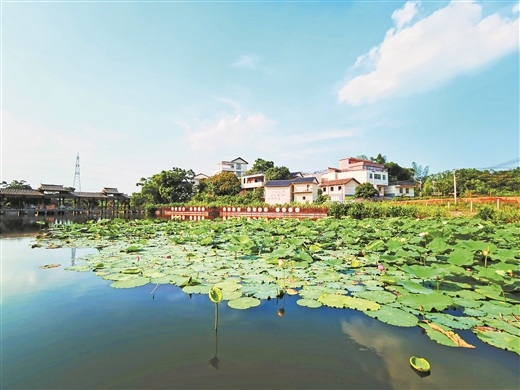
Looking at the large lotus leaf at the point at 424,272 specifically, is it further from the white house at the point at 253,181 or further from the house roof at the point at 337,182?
the white house at the point at 253,181

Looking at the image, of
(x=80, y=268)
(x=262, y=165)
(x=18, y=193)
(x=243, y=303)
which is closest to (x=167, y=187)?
(x=18, y=193)

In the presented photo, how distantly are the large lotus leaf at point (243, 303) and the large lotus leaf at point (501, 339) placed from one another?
68.4 inches

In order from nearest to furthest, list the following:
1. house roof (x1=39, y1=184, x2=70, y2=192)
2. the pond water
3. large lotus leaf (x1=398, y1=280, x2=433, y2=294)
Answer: the pond water → large lotus leaf (x1=398, y1=280, x2=433, y2=294) → house roof (x1=39, y1=184, x2=70, y2=192)

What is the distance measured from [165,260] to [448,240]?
192 inches

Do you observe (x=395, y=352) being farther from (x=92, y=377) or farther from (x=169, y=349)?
(x=92, y=377)

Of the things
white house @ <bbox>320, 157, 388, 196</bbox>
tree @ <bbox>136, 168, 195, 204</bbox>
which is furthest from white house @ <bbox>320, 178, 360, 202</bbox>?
tree @ <bbox>136, 168, 195, 204</bbox>

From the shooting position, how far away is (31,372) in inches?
65.1

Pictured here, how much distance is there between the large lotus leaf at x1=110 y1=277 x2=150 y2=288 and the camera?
2945 mm

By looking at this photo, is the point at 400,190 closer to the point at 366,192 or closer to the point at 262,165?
the point at 366,192

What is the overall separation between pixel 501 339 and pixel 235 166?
172ft

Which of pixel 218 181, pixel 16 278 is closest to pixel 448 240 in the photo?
pixel 16 278

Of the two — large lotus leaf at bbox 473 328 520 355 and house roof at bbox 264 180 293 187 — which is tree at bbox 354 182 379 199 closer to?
house roof at bbox 264 180 293 187

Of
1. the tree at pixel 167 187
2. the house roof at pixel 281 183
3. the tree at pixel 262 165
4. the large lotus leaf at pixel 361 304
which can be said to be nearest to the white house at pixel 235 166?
the tree at pixel 262 165

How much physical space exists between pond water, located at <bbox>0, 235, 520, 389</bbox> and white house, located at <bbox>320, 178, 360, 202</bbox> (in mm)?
29863
